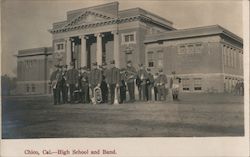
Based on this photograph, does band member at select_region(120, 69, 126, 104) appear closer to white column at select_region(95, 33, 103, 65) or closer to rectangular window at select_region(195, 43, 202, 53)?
white column at select_region(95, 33, 103, 65)

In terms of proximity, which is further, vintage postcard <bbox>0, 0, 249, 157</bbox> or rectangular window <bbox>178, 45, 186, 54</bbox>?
rectangular window <bbox>178, 45, 186, 54</bbox>

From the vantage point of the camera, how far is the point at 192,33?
9.68 feet

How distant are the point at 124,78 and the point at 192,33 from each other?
2.08 ft

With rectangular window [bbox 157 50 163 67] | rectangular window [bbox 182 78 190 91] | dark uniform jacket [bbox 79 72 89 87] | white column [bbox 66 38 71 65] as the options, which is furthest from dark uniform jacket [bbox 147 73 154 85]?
white column [bbox 66 38 71 65]

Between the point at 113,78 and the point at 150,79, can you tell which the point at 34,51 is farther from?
the point at 150,79

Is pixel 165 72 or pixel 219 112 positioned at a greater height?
pixel 165 72

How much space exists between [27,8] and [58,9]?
247 mm

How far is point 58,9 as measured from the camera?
3111 millimetres

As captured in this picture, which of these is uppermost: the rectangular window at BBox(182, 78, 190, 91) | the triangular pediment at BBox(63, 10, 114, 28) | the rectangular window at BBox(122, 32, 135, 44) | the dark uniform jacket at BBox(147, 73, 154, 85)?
the triangular pediment at BBox(63, 10, 114, 28)

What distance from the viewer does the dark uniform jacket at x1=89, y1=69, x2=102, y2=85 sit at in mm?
3174

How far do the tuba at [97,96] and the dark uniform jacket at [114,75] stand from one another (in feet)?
0.41
